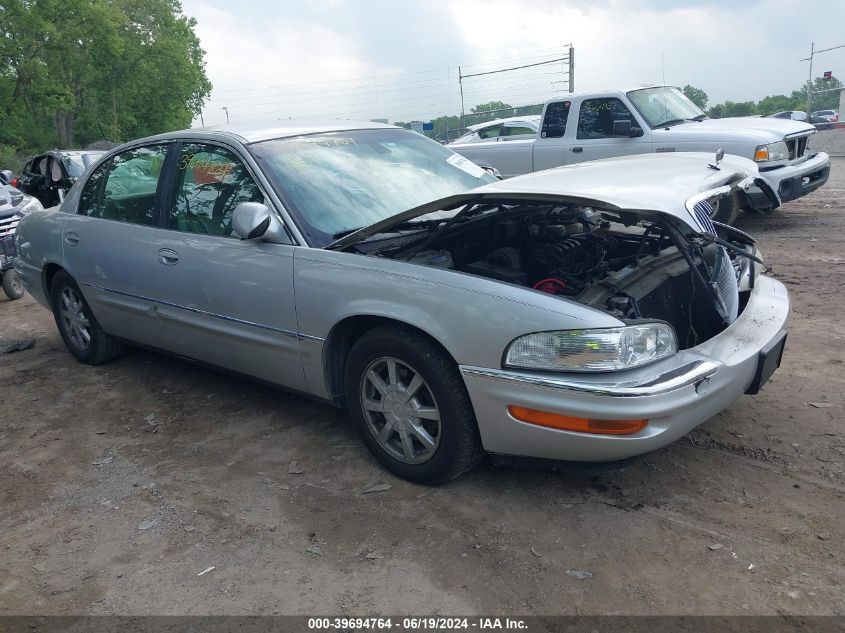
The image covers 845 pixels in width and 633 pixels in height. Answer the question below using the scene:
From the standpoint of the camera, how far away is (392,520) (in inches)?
120

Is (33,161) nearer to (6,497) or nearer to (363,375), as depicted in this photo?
(6,497)

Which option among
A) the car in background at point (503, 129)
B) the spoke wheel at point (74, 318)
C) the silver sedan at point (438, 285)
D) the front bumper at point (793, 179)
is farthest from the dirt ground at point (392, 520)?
the car in background at point (503, 129)

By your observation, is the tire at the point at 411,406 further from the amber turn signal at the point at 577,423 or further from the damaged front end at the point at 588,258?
the damaged front end at the point at 588,258

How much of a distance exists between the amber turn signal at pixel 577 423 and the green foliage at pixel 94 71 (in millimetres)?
39313

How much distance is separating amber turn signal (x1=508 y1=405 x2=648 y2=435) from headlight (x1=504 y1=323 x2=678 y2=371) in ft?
0.59

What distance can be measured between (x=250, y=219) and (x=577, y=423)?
1.78 m

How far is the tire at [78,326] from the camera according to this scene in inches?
201

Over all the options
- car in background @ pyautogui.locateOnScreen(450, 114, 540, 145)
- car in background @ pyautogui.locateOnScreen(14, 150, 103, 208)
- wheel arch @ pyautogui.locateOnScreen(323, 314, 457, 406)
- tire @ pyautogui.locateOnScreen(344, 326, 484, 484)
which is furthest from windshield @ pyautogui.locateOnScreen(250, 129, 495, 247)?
car in background @ pyautogui.locateOnScreen(14, 150, 103, 208)

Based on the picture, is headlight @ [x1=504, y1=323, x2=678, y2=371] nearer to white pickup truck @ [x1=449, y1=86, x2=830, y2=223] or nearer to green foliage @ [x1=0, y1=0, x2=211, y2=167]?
white pickup truck @ [x1=449, y1=86, x2=830, y2=223]

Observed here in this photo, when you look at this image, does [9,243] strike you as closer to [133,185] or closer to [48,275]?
[48,275]

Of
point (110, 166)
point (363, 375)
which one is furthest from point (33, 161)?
point (363, 375)

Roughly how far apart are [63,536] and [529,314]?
226 cm

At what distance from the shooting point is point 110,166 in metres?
4.93

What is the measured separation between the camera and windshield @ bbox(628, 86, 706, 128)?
9.15m
